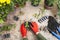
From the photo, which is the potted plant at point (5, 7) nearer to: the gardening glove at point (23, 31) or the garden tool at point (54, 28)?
the gardening glove at point (23, 31)

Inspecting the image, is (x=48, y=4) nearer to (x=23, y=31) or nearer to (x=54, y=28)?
(x=54, y=28)

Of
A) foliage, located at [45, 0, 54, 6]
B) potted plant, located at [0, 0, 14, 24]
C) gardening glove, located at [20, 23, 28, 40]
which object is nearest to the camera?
potted plant, located at [0, 0, 14, 24]

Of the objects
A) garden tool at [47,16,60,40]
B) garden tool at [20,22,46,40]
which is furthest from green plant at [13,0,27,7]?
garden tool at [47,16,60,40]

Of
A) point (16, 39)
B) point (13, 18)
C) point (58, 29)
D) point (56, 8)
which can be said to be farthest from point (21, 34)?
point (56, 8)

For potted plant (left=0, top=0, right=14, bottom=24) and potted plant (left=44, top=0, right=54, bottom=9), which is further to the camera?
potted plant (left=44, top=0, right=54, bottom=9)

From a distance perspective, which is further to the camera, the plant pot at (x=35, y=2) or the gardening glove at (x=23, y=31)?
the plant pot at (x=35, y=2)

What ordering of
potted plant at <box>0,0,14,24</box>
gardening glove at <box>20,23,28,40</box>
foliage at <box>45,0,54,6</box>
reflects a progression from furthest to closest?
1. foliage at <box>45,0,54,6</box>
2. gardening glove at <box>20,23,28,40</box>
3. potted plant at <box>0,0,14,24</box>

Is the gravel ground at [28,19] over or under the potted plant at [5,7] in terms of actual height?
under

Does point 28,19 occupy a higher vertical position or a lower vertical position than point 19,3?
lower

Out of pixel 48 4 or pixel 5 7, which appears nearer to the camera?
pixel 5 7

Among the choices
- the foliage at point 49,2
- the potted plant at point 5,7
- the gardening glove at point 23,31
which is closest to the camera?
the potted plant at point 5,7

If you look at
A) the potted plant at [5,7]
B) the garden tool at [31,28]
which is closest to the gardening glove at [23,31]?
the garden tool at [31,28]

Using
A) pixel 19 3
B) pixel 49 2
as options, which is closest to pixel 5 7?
A: pixel 19 3

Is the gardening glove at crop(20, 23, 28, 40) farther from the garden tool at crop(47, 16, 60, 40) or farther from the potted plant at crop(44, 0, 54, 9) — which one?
the potted plant at crop(44, 0, 54, 9)
